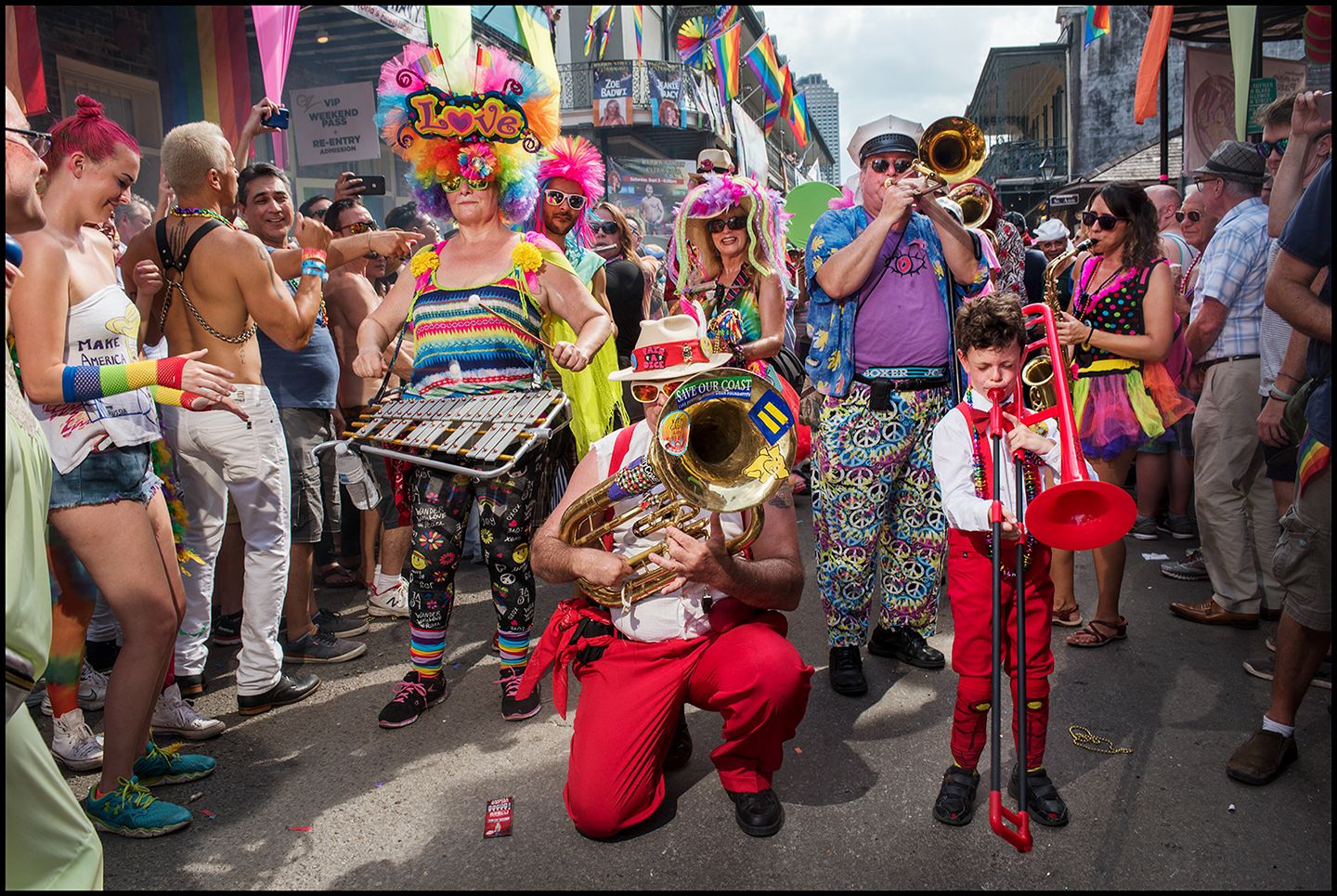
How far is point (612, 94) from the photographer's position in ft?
83.3

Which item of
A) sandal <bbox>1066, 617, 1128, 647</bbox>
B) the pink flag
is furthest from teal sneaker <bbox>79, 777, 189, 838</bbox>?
the pink flag

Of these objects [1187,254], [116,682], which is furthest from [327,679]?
[1187,254]

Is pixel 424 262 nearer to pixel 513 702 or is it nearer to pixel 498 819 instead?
pixel 513 702

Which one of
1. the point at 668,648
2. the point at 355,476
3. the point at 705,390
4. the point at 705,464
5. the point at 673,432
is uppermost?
the point at 705,390

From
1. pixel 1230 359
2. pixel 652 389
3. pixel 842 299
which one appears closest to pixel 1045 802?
pixel 652 389

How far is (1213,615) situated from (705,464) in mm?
3202

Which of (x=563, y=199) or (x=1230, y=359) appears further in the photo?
(x=563, y=199)

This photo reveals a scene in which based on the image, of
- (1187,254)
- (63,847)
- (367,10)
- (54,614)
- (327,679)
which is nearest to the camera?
(63,847)

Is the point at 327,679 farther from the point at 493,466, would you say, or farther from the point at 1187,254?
the point at 1187,254

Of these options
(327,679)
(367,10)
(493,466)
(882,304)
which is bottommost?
(327,679)

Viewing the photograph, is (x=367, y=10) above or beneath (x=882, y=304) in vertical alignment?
above

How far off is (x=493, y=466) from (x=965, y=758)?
6.38 ft

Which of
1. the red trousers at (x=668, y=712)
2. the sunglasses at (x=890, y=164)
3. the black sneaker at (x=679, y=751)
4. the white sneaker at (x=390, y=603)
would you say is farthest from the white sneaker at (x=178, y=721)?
the sunglasses at (x=890, y=164)

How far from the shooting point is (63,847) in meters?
1.94
